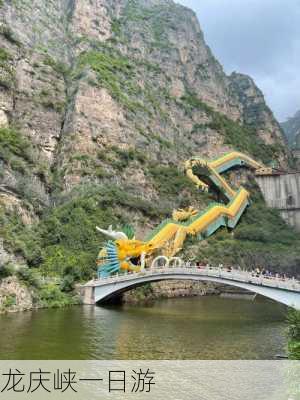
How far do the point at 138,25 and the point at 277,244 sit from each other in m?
43.3

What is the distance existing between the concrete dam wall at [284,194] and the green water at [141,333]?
3105 cm

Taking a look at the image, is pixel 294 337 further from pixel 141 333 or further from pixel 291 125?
pixel 291 125

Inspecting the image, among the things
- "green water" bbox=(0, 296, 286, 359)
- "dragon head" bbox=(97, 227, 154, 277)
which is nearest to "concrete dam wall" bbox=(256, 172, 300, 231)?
"dragon head" bbox=(97, 227, 154, 277)

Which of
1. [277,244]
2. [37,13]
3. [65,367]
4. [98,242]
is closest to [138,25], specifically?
[37,13]

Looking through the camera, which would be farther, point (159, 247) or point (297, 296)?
point (159, 247)

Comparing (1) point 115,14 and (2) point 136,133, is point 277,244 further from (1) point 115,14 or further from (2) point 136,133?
(1) point 115,14

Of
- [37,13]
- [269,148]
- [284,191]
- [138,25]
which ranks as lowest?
[284,191]

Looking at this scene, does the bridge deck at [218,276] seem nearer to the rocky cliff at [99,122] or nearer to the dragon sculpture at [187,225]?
the dragon sculpture at [187,225]

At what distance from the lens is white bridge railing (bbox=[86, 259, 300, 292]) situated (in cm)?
2623

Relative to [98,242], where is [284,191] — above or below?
above

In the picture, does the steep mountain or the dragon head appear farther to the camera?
the steep mountain

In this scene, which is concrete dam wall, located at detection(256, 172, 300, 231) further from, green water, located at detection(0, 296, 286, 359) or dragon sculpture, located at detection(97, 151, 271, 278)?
green water, located at detection(0, 296, 286, 359)

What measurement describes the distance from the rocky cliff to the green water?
6243 millimetres

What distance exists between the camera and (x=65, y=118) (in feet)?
172
